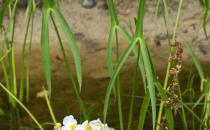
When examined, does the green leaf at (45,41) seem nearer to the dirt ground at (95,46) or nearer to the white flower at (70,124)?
the white flower at (70,124)

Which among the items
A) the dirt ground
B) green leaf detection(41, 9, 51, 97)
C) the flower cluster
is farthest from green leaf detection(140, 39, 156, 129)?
the dirt ground

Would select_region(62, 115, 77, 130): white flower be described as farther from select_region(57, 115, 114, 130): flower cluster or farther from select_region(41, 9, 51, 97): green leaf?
select_region(41, 9, 51, 97): green leaf

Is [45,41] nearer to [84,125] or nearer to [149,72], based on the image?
[149,72]

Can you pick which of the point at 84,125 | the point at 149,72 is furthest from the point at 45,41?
the point at 84,125

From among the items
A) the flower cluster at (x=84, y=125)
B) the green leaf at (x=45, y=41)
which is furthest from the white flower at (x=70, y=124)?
the green leaf at (x=45, y=41)

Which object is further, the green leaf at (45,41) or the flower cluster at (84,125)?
the flower cluster at (84,125)

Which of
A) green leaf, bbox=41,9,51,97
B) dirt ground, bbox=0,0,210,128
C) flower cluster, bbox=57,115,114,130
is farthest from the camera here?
dirt ground, bbox=0,0,210,128

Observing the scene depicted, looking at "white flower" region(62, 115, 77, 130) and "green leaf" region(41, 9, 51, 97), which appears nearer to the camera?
"green leaf" region(41, 9, 51, 97)

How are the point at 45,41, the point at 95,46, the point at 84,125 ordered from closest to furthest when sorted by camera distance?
1. the point at 45,41
2. the point at 84,125
3. the point at 95,46

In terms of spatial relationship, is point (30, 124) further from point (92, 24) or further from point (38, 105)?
point (92, 24)
